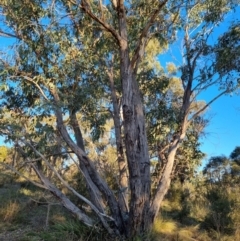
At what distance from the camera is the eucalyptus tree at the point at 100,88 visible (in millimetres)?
6855

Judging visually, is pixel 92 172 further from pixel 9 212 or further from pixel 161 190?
pixel 9 212

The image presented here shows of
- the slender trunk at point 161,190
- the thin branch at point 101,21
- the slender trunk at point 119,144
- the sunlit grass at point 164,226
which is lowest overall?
the sunlit grass at point 164,226

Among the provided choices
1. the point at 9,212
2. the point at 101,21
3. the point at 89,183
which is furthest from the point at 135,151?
the point at 9,212

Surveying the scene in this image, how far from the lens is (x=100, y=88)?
10.1 metres

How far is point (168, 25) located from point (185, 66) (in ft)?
5.09

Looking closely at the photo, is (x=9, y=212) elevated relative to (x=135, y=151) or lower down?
lower down

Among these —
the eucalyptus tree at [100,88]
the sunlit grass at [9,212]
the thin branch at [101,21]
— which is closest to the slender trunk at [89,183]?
the eucalyptus tree at [100,88]

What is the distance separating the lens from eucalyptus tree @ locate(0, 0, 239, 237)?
22.5ft

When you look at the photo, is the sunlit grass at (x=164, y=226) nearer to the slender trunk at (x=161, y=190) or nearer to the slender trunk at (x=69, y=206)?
the slender trunk at (x=161, y=190)

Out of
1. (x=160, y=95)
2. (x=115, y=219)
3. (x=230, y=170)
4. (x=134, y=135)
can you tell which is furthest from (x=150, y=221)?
(x=230, y=170)

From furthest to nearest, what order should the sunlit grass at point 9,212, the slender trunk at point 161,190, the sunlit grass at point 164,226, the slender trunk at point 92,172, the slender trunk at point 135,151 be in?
the sunlit grass at point 164,226 < the sunlit grass at point 9,212 < the slender trunk at point 92,172 < the slender trunk at point 161,190 < the slender trunk at point 135,151

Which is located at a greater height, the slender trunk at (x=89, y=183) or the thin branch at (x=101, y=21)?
the thin branch at (x=101, y=21)

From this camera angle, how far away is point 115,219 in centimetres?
711

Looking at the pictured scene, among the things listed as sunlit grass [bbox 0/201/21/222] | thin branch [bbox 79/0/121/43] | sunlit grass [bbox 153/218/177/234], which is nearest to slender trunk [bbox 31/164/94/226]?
sunlit grass [bbox 0/201/21/222]
